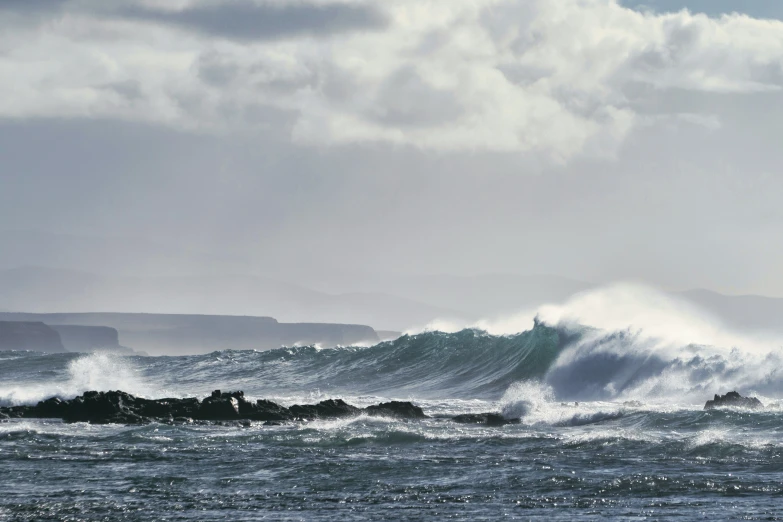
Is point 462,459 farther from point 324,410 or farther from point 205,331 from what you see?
point 205,331

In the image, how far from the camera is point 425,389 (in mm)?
39875

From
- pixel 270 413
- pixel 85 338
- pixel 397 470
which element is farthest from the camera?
pixel 85 338

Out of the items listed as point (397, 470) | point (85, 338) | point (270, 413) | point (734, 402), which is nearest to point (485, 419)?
point (270, 413)

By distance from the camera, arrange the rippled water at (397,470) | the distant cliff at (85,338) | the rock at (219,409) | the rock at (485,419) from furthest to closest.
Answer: the distant cliff at (85,338) < the rock at (219,409) < the rock at (485,419) < the rippled water at (397,470)

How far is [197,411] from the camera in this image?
26516 mm

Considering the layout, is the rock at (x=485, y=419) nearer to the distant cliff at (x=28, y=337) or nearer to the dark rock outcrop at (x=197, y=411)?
the dark rock outcrop at (x=197, y=411)

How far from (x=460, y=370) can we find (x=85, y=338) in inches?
4775

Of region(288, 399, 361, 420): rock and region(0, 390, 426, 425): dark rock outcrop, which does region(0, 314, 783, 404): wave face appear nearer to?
region(0, 390, 426, 425): dark rock outcrop

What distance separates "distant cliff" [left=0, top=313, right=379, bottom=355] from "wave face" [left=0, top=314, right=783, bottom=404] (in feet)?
380

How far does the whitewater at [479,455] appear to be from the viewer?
14.8 m

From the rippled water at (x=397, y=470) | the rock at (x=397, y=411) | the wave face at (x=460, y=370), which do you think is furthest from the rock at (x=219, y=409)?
the wave face at (x=460, y=370)

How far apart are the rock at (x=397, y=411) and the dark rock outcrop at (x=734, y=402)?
7.37 meters

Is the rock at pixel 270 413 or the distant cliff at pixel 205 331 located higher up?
the distant cliff at pixel 205 331

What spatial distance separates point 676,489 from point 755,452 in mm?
4139
